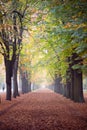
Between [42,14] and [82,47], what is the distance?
12456 mm

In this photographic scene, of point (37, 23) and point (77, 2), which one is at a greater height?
point (37, 23)

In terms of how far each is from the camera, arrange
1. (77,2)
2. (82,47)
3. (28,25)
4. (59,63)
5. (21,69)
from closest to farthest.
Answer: (77,2) < (82,47) < (28,25) < (59,63) < (21,69)

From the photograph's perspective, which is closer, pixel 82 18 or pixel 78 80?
pixel 82 18

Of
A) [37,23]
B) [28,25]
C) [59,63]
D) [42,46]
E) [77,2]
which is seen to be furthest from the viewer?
[42,46]

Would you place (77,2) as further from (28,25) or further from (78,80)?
(28,25)

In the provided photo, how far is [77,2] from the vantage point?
1277 centimetres


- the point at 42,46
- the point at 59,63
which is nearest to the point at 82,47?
the point at 59,63

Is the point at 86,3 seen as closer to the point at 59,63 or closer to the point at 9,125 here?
the point at 9,125

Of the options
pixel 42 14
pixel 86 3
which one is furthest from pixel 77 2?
pixel 42 14

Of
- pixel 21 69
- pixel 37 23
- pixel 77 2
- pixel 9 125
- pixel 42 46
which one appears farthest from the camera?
pixel 21 69

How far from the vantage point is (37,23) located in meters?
26.8

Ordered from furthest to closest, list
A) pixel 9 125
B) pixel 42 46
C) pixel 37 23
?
pixel 42 46, pixel 37 23, pixel 9 125

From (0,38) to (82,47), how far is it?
1234 centimetres

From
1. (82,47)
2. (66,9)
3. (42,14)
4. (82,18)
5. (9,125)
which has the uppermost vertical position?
(42,14)
